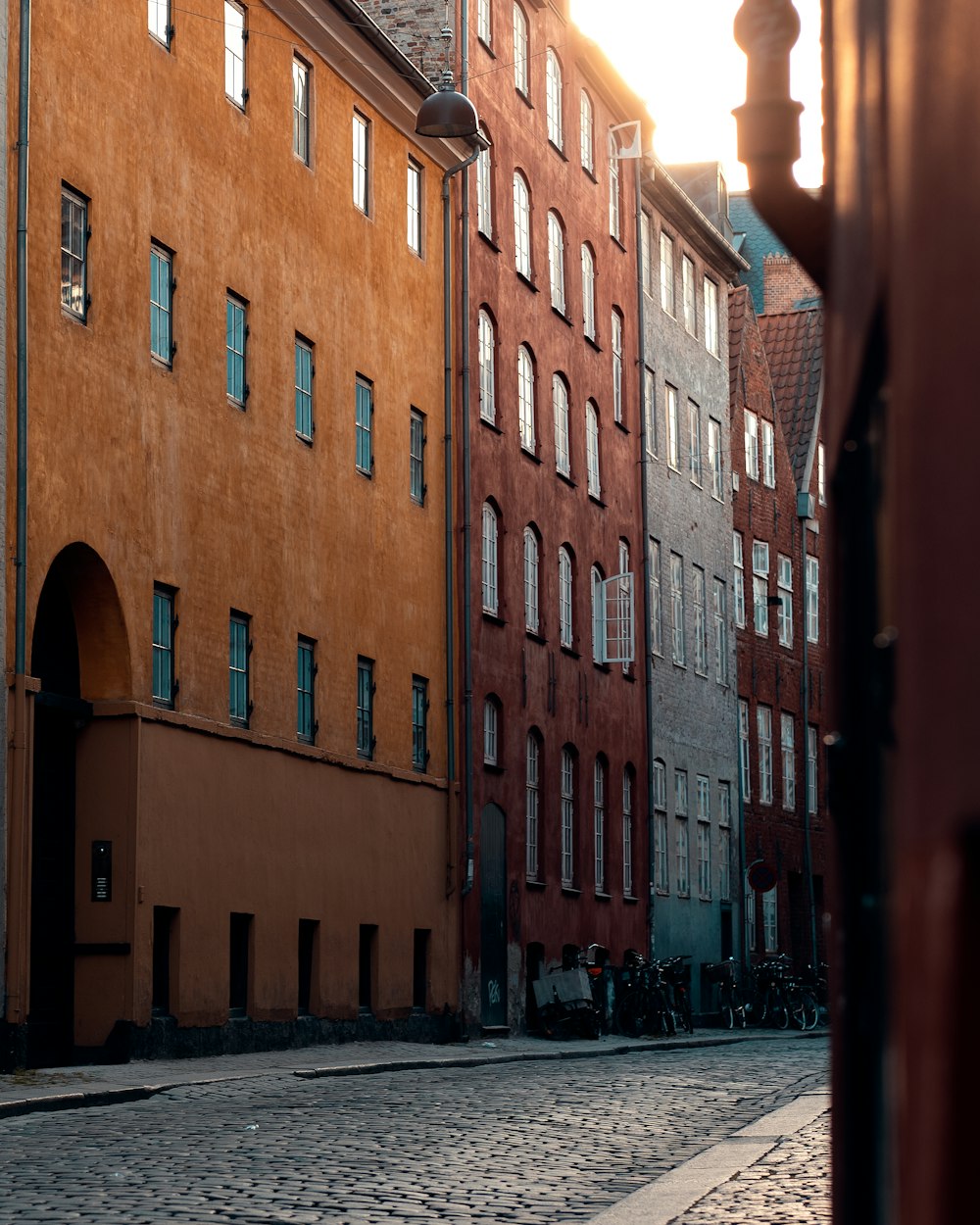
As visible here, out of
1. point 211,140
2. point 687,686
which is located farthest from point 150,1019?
point 687,686

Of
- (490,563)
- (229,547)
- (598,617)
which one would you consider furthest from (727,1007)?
(229,547)

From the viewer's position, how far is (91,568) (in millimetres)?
21219

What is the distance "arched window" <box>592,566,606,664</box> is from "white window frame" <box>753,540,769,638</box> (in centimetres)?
1124

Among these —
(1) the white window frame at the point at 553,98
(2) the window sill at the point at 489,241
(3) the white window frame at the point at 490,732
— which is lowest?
(3) the white window frame at the point at 490,732

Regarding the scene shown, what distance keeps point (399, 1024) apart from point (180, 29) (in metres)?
12.7

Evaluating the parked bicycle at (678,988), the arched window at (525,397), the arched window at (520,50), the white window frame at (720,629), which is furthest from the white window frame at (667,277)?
the parked bicycle at (678,988)

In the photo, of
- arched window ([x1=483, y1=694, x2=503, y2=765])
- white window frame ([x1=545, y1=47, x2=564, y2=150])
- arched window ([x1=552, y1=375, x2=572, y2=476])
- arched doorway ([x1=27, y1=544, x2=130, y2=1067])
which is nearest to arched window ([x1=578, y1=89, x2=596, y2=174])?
white window frame ([x1=545, y1=47, x2=564, y2=150])

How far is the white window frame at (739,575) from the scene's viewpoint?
48500 mm

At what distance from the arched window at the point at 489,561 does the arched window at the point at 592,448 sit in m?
5.46

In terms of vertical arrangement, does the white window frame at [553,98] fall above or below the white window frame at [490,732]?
above

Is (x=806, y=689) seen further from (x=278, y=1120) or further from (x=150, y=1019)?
(x=278, y=1120)

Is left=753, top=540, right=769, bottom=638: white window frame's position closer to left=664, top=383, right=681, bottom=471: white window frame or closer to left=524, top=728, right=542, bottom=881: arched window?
left=664, top=383, right=681, bottom=471: white window frame

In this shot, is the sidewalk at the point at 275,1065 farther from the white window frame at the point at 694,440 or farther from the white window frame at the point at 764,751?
the white window frame at the point at 764,751

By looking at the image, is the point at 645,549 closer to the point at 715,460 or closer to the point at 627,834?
the point at 627,834
